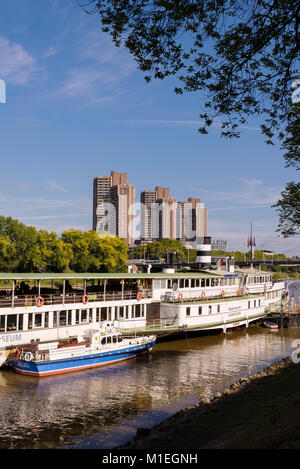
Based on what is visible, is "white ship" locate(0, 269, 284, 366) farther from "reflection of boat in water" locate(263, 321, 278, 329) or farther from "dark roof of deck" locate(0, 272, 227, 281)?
"reflection of boat in water" locate(263, 321, 278, 329)

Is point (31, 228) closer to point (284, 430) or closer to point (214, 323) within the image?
point (214, 323)

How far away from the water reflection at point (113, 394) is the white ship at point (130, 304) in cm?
394

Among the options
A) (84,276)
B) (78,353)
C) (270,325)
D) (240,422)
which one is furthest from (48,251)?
(240,422)

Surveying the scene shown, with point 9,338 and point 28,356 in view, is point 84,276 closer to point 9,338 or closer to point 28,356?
point 9,338

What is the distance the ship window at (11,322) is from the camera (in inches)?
1243

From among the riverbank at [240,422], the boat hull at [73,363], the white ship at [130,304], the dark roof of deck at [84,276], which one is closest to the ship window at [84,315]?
the white ship at [130,304]

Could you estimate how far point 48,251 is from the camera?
66.1 metres

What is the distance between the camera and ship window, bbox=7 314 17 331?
31578 mm

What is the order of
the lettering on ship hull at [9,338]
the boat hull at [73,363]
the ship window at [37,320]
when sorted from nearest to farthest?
the boat hull at [73,363]
the lettering on ship hull at [9,338]
the ship window at [37,320]

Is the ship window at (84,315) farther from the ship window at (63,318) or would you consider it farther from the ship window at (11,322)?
the ship window at (11,322)

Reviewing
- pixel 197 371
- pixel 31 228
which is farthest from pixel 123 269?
pixel 197 371

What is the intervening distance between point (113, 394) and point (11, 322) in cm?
1223

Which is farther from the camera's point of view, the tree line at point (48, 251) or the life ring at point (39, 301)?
the tree line at point (48, 251)
